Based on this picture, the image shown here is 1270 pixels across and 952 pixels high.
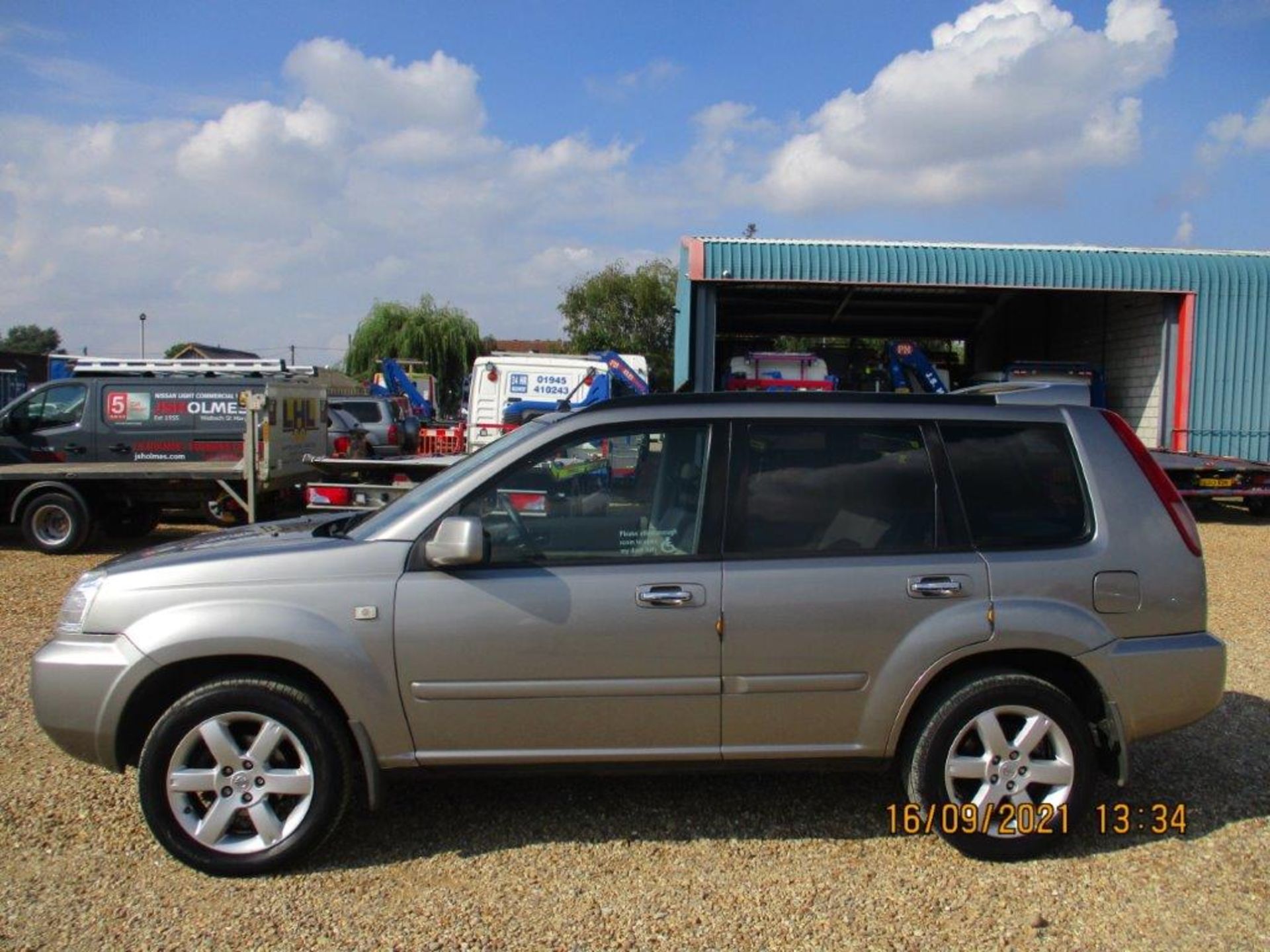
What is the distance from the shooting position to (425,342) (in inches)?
1805

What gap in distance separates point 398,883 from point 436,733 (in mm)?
557

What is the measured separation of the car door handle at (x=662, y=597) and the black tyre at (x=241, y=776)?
4.10 ft

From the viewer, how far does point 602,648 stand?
3631 mm

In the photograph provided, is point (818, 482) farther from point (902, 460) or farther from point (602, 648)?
point (602, 648)

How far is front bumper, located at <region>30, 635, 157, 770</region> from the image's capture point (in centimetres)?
360

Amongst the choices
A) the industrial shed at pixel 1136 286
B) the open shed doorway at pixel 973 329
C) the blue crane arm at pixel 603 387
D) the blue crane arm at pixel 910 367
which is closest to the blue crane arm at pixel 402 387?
the open shed doorway at pixel 973 329

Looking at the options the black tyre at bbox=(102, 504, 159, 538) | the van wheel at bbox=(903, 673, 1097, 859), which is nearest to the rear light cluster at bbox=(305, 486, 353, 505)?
the black tyre at bbox=(102, 504, 159, 538)

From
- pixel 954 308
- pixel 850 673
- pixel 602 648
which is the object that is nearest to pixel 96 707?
pixel 602 648

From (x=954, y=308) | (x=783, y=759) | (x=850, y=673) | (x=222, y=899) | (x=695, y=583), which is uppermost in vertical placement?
(x=954, y=308)

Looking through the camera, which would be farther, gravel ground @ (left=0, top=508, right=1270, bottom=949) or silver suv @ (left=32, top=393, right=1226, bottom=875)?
silver suv @ (left=32, top=393, right=1226, bottom=875)

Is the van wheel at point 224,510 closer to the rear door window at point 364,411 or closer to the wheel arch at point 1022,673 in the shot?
the rear door window at point 364,411

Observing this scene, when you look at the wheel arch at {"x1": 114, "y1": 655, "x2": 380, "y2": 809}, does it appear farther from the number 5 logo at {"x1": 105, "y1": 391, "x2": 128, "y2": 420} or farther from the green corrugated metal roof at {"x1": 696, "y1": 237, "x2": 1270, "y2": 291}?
the green corrugated metal roof at {"x1": 696, "y1": 237, "x2": 1270, "y2": 291}

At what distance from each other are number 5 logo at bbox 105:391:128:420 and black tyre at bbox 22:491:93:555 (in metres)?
1.91

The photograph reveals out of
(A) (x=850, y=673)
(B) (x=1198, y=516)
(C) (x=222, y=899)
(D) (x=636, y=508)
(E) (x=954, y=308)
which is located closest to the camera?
(C) (x=222, y=899)
